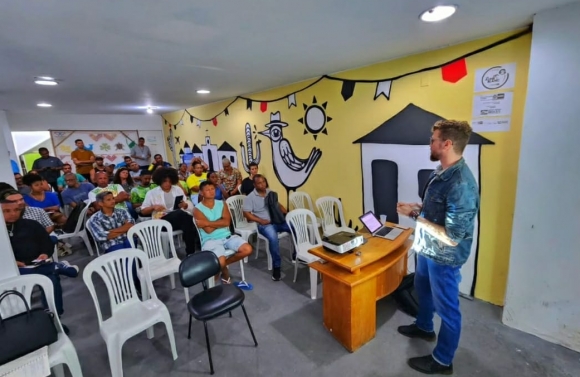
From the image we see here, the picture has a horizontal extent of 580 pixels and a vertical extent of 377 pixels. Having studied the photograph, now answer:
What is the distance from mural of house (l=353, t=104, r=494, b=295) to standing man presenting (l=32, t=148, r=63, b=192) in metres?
6.83

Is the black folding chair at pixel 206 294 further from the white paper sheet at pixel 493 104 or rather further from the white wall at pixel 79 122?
the white wall at pixel 79 122

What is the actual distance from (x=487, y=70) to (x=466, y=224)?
1.43m

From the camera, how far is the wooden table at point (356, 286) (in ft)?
6.34

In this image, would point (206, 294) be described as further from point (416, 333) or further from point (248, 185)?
point (248, 185)

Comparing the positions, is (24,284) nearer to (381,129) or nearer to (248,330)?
(248,330)

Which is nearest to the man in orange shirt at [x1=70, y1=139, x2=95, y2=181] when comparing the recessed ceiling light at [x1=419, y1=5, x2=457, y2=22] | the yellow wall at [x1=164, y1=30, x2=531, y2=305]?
the yellow wall at [x1=164, y1=30, x2=531, y2=305]

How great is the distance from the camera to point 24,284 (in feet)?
5.77

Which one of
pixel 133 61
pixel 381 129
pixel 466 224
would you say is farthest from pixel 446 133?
pixel 133 61

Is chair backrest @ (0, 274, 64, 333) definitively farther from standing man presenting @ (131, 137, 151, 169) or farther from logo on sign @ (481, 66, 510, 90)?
standing man presenting @ (131, 137, 151, 169)

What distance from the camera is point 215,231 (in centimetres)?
299

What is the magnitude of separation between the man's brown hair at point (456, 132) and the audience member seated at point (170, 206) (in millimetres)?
2997

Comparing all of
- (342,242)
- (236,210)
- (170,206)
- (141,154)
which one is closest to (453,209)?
(342,242)

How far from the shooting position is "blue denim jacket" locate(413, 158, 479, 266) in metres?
1.54

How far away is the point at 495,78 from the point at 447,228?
1435mm
